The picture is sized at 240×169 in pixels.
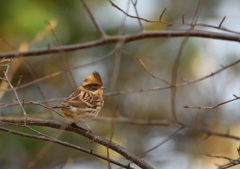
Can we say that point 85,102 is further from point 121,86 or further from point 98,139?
point 121,86

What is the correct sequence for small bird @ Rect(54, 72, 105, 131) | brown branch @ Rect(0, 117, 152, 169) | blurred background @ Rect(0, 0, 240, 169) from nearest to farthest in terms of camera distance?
brown branch @ Rect(0, 117, 152, 169) < small bird @ Rect(54, 72, 105, 131) < blurred background @ Rect(0, 0, 240, 169)

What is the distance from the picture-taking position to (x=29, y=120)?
4.34 metres

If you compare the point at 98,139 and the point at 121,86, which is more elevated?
the point at 121,86

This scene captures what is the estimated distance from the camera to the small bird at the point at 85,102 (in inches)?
197

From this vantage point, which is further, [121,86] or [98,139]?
[121,86]

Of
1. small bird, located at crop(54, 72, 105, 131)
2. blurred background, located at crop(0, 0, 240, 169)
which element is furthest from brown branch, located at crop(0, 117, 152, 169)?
blurred background, located at crop(0, 0, 240, 169)

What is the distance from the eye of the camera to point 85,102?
5328 mm

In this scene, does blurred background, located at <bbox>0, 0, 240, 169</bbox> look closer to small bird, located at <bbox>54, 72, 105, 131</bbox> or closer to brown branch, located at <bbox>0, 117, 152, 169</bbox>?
small bird, located at <bbox>54, 72, 105, 131</bbox>

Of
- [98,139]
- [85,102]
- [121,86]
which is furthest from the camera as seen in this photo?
[121,86]

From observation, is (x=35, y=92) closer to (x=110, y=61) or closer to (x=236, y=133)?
(x=110, y=61)

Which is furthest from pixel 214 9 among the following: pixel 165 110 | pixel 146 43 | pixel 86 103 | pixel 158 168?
pixel 86 103

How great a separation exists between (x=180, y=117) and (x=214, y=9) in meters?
4.52

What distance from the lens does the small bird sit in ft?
16.4

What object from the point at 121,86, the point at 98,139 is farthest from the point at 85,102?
Result: the point at 121,86
